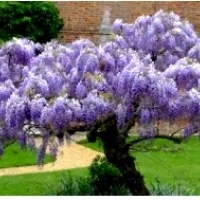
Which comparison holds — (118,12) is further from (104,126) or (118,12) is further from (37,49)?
(104,126)

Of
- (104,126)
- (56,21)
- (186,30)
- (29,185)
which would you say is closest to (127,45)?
(186,30)

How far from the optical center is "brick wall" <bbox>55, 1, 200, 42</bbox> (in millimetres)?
18719

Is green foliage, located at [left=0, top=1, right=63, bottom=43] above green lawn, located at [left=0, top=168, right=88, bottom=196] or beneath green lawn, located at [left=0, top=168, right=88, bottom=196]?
above

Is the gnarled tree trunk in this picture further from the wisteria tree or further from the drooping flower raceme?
the drooping flower raceme

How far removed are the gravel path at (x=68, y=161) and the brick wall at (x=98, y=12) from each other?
3652 millimetres

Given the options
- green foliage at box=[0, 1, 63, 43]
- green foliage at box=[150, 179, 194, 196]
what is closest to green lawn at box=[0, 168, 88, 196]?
green foliage at box=[150, 179, 194, 196]

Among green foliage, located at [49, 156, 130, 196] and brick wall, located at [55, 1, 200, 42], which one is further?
brick wall, located at [55, 1, 200, 42]

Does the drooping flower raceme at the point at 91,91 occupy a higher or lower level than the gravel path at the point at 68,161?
higher

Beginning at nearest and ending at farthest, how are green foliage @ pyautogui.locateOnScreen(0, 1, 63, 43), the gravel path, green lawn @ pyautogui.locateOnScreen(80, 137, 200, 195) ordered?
green lawn @ pyautogui.locateOnScreen(80, 137, 200, 195) → the gravel path → green foliage @ pyautogui.locateOnScreen(0, 1, 63, 43)

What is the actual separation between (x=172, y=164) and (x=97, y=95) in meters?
6.09

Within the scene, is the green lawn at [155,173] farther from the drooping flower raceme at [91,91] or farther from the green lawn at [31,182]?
the drooping flower raceme at [91,91]

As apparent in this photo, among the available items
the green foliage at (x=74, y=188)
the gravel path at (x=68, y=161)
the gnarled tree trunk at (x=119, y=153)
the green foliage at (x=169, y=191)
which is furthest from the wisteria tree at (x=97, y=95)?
the gravel path at (x=68, y=161)

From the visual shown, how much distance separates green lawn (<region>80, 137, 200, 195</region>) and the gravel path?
32 cm

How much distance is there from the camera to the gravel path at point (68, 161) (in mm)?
13633
